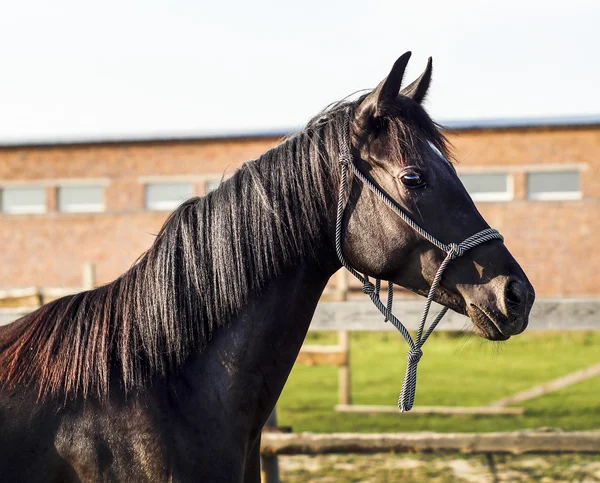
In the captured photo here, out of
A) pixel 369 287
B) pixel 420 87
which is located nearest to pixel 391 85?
pixel 420 87

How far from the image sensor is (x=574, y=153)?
71.3 feet

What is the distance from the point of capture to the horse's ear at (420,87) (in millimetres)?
2516

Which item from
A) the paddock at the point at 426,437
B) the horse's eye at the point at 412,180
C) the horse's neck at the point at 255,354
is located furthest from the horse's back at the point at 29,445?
the paddock at the point at 426,437

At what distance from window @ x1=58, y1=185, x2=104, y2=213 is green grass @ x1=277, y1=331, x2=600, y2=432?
1027 centimetres

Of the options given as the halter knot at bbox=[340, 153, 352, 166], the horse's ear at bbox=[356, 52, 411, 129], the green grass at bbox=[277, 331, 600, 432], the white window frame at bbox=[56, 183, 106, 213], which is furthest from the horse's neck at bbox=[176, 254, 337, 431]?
the white window frame at bbox=[56, 183, 106, 213]

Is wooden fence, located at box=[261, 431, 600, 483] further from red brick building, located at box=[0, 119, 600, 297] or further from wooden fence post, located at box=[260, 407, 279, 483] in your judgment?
red brick building, located at box=[0, 119, 600, 297]

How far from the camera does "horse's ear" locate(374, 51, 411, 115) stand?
7.43 ft

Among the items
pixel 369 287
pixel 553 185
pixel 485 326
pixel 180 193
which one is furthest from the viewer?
pixel 180 193

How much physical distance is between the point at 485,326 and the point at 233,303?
814mm

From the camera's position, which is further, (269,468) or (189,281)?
(269,468)

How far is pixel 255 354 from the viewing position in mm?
2309

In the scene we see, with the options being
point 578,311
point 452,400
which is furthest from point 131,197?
point 578,311

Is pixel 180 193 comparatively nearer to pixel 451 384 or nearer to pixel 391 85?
pixel 451 384

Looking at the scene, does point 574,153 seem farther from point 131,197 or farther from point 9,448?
point 9,448
